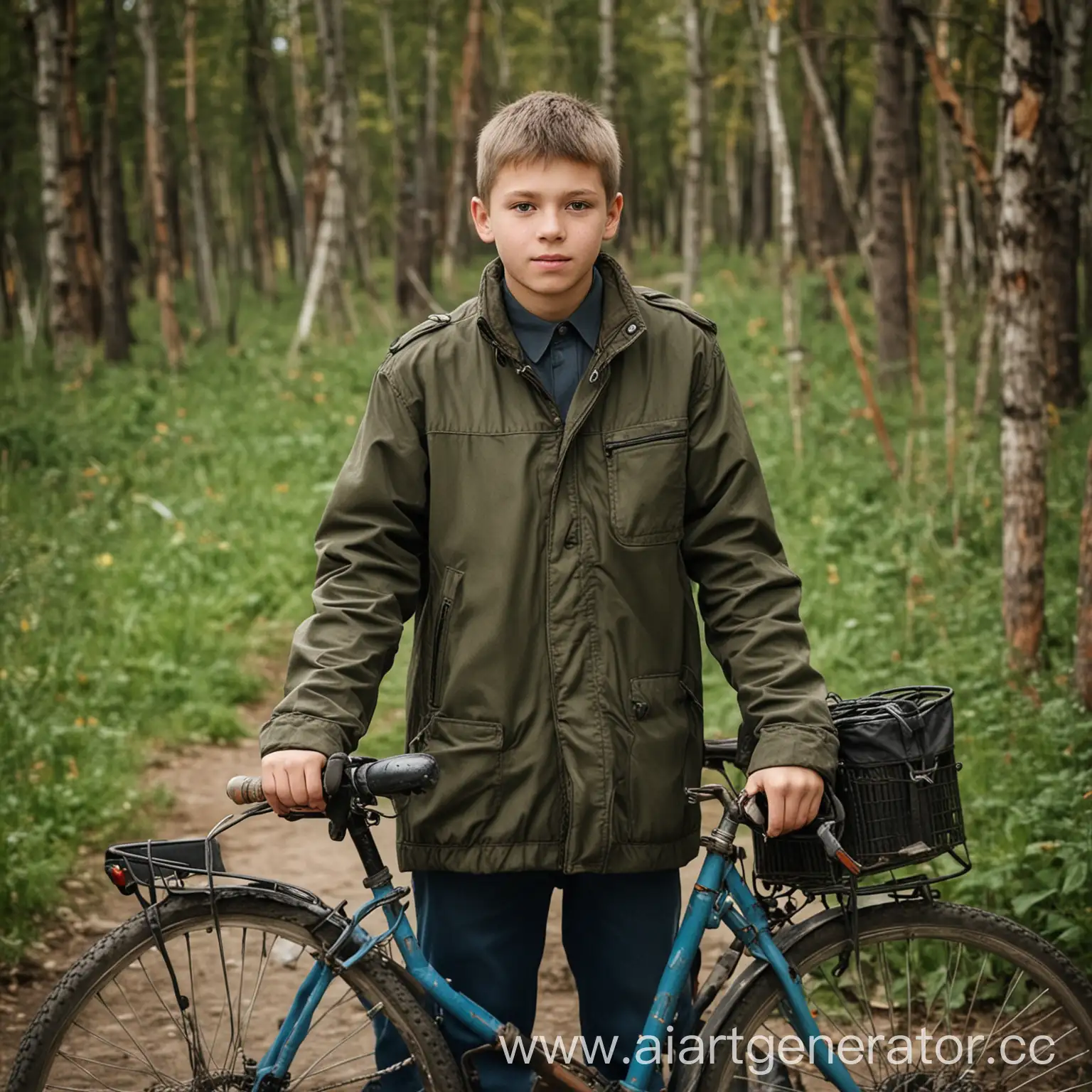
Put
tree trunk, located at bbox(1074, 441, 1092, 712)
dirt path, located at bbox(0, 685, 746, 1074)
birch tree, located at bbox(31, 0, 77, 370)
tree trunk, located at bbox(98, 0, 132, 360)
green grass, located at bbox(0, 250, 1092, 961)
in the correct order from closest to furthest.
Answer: dirt path, located at bbox(0, 685, 746, 1074) → green grass, located at bbox(0, 250, 1092, 961) → tree trunk, located at bbox(1074, 441, 1092, 712) → birch tree, located at bbox(31, 0, 77, 370) → tree trunk, located at bbox(98, 0, 132, 360)

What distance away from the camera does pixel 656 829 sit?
2.48 m

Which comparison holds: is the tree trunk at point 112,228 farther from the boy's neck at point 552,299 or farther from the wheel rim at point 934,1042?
the wheel rim at point 934,1042

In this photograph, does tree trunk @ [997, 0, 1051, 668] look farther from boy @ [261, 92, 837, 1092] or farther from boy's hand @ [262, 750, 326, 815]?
boy's hand @ [262, 750, 326, 815]

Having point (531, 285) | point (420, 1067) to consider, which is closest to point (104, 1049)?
point (420, 1067)

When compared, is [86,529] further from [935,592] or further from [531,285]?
[531,285]

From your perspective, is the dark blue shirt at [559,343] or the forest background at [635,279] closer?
the dark blue shirt at [559,343]

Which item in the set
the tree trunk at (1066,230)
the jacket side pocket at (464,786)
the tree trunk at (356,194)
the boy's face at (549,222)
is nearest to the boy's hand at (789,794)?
the jacket side pocket at (464,786)

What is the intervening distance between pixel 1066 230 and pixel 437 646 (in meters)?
12.4

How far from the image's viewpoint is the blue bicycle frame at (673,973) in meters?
2.44

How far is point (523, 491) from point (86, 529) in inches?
308

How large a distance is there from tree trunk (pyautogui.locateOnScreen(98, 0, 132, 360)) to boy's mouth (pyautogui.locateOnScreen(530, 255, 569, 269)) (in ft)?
55.5

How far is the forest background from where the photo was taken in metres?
5.82

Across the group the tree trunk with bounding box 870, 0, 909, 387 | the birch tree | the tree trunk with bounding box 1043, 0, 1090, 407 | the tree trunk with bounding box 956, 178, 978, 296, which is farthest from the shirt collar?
the tree trunk with bounding box 956, 178, 978, 296

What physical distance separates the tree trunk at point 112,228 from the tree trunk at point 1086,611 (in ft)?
51.3
